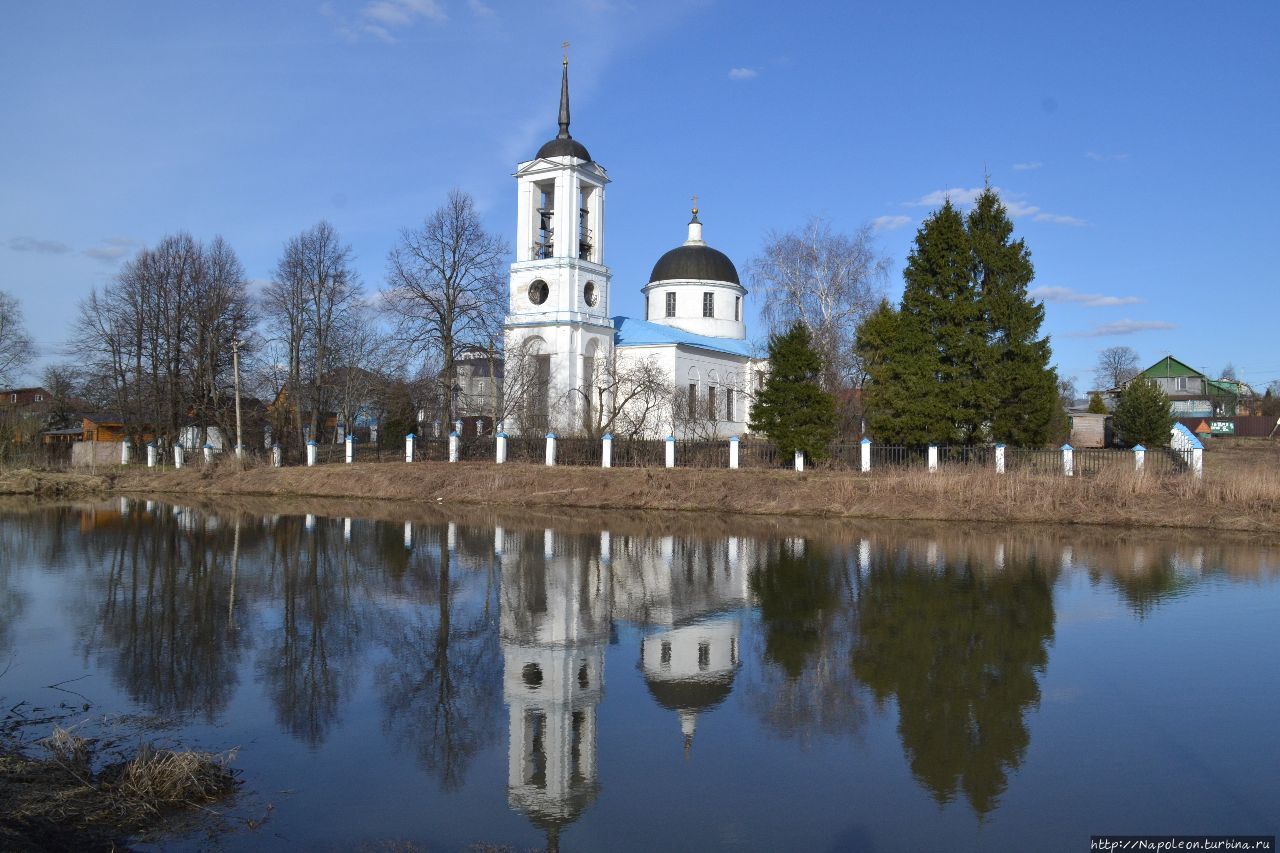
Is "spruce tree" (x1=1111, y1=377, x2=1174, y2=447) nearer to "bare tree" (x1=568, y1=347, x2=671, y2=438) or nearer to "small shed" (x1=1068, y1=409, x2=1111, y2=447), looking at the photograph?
"small shed" (x1=1068, y1=409, x2=1111, y2=447)

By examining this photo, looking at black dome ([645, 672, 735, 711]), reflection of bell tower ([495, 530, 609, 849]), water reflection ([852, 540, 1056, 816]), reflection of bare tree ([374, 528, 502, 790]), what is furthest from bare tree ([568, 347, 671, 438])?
black dome ([645, 672, 735, 711])

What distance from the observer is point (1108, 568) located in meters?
15.6

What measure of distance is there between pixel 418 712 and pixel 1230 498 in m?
21.0

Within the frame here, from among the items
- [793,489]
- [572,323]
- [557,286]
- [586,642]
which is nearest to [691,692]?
[586,642]

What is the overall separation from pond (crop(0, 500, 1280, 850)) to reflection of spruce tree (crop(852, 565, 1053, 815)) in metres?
0.04

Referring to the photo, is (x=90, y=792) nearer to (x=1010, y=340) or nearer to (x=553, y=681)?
(x=553, y=681)

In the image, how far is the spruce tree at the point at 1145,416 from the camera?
36.6 meters

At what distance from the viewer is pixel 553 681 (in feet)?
28.1

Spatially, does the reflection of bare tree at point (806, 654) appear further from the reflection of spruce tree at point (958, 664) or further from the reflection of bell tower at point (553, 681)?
the reflection of bell tower at point (553, 681)

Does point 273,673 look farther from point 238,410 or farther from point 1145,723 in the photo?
point 238,410

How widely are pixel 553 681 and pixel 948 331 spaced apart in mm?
22863

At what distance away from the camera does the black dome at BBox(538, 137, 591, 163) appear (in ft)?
121

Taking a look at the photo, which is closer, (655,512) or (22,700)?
(22,700)

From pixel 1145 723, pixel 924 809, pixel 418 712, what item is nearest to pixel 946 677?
pixel 1145 723
